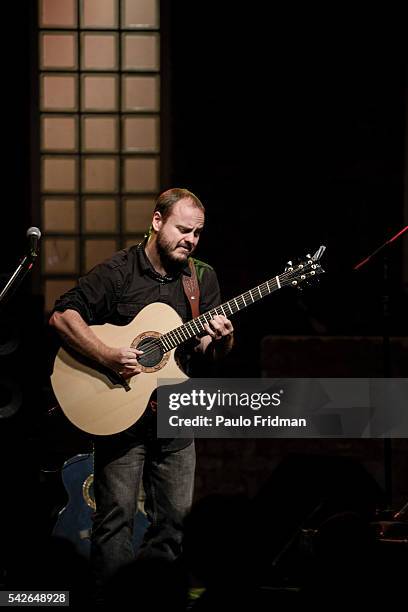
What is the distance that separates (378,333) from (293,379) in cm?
82

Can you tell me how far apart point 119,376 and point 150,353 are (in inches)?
6.2

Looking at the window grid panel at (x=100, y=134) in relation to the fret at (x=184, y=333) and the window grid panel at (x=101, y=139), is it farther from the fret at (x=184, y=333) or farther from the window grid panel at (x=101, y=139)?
the fret at (x=184, y=333)

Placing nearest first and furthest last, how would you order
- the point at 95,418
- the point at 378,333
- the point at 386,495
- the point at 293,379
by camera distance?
the point at 95,418 < the point at 386,495 < the point at 293,379 < the point at 378,333

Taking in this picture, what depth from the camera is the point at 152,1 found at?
20.1ft

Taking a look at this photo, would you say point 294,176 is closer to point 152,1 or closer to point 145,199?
point 145,199

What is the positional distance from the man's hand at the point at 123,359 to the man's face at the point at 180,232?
1.31 feet

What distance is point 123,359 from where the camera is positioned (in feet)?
12.3

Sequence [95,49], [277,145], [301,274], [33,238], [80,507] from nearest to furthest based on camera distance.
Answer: [33,238] < [301,274] < [80,507] < [277,145] < [95,49]

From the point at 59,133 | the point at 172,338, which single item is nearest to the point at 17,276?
the point at 172,338

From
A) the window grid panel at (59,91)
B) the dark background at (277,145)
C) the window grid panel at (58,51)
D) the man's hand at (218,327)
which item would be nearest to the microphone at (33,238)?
the man's hand at (218,327)

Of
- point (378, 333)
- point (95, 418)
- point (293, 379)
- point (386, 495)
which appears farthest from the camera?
point (378, 333)

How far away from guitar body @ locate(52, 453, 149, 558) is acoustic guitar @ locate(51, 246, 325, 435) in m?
0.62

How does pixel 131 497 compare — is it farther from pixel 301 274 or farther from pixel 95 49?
pixel 95 49

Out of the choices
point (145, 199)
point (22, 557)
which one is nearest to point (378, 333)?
point (145, 199)
